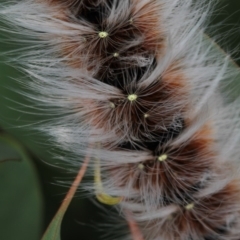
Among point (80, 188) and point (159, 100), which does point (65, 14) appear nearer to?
point (159, 100)

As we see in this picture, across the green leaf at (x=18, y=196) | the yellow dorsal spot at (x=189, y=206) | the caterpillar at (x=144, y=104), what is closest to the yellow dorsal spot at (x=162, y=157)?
the caterpillar at (x=144, y=104)

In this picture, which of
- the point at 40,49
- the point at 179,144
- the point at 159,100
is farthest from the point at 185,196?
the point at 40,49

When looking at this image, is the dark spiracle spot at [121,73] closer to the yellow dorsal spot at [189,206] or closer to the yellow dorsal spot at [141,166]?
the yellow dorsal spot at [141,166]

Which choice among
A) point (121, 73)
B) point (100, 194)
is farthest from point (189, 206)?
point (121, 73)

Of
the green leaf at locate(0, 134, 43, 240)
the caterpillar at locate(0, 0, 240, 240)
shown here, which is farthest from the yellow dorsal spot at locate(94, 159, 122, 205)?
the green leaf at locate(0, 134, 43, 240)

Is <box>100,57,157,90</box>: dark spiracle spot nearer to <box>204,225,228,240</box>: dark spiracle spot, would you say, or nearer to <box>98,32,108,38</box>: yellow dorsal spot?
<box>98,32,108,38</box>: yellow dorsal spot
